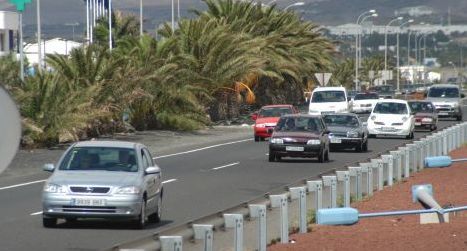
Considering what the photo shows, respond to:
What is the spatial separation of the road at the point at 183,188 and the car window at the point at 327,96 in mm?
12282

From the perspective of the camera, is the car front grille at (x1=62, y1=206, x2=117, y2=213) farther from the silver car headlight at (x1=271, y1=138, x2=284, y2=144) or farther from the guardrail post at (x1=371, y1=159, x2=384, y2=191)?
the silver car headlight at (x1=271, y1=138, x2=284, y2=144)

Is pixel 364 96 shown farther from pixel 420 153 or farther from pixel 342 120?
pixel 420 153

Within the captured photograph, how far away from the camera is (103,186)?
1875cm

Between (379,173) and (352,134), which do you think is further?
(352,134)

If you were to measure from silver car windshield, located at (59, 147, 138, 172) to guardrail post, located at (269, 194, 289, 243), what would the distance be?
13.0 ft

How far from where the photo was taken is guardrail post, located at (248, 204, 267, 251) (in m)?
14.1

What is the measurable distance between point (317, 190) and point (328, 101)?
4328cm

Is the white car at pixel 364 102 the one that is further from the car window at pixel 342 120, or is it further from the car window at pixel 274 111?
the car window at pixel 342 120

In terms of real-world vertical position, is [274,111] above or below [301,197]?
below

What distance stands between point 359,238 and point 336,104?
1732 inches

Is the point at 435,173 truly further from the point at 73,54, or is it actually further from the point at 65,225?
the point at 73,54

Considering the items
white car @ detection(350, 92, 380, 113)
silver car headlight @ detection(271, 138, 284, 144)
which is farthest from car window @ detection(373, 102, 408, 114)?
white car @ detection(350, 92, 380, 113)

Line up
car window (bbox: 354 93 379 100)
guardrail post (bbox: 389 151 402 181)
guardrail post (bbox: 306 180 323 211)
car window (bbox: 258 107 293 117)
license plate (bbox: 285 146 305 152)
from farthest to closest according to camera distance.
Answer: car window (bbox: 354 93 379 100)
car window (bbox: 258 107 293 117)
license plate (bbox: 285 146 305 152)
guardrail post (bbox: 389 151 402 181)
guardrail post (bbox: 306 180 323 211)

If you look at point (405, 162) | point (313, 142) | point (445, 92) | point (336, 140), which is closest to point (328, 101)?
point (445, 92)
